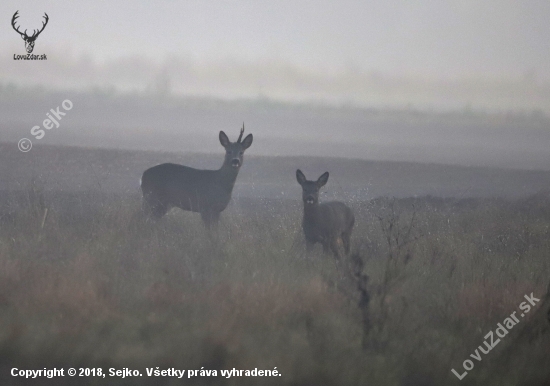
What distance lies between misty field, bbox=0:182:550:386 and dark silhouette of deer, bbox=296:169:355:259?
0.91 ft

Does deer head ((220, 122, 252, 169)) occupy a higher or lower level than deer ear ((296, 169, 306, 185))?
higher

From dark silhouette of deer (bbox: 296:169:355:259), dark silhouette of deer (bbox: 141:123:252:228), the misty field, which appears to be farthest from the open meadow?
dark silhouette of deer (bbox: 141:123:252:228)

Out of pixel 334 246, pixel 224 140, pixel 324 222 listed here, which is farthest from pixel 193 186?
pixel 334 246

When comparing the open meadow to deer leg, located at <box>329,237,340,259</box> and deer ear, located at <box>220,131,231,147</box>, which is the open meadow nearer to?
deer leg, located at <box>329,237,340,259</box>

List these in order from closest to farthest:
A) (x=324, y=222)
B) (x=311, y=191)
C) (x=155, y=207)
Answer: (x=324, y=222)
(x=311, y=191)
(x=155, y=207)

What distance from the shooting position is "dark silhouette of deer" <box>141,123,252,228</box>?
1341 centimetres

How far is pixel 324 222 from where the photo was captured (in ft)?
37.8

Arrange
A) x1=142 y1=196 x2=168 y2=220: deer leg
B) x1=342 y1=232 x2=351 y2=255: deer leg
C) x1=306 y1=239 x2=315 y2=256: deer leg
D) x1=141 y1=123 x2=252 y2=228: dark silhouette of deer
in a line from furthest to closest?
x1=142 y1=196 x2=168 y2=220: deer leg
x1=141 y1=123 x2=252 y2=228: dark silhouette of deer
x1=342 y1=232 x2=351 y2=255: deer leg
x1=306 y1=239 x2=315 y2=256: deer leg

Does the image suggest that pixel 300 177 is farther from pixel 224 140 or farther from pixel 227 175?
pixel 224 140

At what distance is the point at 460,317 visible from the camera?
8125 mm

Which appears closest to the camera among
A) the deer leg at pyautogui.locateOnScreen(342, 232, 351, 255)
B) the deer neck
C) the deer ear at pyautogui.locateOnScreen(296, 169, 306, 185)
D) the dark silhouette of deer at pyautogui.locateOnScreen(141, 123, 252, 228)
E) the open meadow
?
the open meadow

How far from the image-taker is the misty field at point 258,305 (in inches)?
262

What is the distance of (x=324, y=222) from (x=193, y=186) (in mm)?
3377

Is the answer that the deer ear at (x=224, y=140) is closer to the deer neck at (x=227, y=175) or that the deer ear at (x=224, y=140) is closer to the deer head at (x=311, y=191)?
the deer neck at (x=227, y=175)
